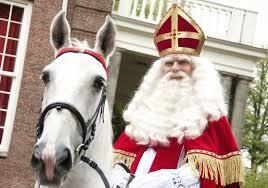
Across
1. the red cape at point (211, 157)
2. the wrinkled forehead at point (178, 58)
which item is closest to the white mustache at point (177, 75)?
the wrinkled forehead at point (178, 58)

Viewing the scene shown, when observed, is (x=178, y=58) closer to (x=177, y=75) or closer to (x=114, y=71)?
(x=177, y=75)

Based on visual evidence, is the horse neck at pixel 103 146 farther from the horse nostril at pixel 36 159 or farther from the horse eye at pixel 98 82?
the horse nostril at pixel 36 159

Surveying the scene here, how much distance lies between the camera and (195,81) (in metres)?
4.51

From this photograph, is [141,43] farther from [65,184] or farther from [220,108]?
[65,184]

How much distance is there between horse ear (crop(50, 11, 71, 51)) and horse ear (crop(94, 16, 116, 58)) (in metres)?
0.17

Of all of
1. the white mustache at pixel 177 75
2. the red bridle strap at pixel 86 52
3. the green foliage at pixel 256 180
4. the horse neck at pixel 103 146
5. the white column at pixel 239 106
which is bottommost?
the green foliage at pixel 256 180

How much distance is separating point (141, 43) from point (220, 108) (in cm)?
1141

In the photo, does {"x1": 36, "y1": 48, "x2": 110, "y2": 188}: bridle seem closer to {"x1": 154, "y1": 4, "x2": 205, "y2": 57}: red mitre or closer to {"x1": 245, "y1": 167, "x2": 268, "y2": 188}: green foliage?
{"x1": 154, "y1": 4, "x2": 205, "y2": 57}: red mitre

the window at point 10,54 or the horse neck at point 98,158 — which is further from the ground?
the window at point 10,54

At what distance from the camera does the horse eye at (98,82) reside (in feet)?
10.6

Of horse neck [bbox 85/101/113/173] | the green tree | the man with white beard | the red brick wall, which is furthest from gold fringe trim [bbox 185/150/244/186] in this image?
the green tree

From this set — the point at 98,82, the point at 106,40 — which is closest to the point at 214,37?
the point at 106,40

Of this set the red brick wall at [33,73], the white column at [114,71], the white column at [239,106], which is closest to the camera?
the red brick wall at [33,73]

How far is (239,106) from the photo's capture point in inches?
642
